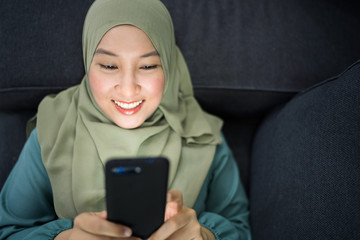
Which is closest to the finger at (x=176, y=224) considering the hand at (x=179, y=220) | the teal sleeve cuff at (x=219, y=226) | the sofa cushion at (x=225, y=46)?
the hand at (x=179, y=220)

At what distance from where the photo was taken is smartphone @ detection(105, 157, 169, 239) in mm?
441

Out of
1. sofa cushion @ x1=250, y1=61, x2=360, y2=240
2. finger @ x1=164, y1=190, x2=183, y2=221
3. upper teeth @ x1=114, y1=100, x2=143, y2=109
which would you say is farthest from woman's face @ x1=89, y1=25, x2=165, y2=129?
sofa cushion @ x1=250, y1=61, x2=360, y2=240

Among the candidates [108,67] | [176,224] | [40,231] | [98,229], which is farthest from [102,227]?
[108,67]

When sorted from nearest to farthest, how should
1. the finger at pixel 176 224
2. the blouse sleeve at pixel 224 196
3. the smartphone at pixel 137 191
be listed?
1. the smartphone at pixel 137 191
2. the finger at pixel 176 224
3. the blouse sleeve at pixel 224 196

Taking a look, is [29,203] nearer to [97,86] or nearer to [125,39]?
[97,86]

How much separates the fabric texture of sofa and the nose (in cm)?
28

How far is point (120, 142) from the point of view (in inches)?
29.2

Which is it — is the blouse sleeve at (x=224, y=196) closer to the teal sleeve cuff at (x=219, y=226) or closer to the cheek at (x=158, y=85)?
the teal sleeve cuff at (x=219, y=226)

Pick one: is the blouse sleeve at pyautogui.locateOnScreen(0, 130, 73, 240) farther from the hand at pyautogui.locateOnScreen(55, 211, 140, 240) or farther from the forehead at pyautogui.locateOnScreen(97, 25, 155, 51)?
the forehead at pyautogui.locateOnScreen(97, 25, 155, 51)

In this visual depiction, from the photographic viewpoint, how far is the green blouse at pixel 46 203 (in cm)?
69

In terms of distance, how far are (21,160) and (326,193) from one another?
0.74 m

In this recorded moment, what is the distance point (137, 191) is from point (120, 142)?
0.29 meters

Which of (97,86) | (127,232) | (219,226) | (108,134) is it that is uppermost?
(97,86)

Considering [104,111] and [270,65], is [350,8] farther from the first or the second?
[104,111]
